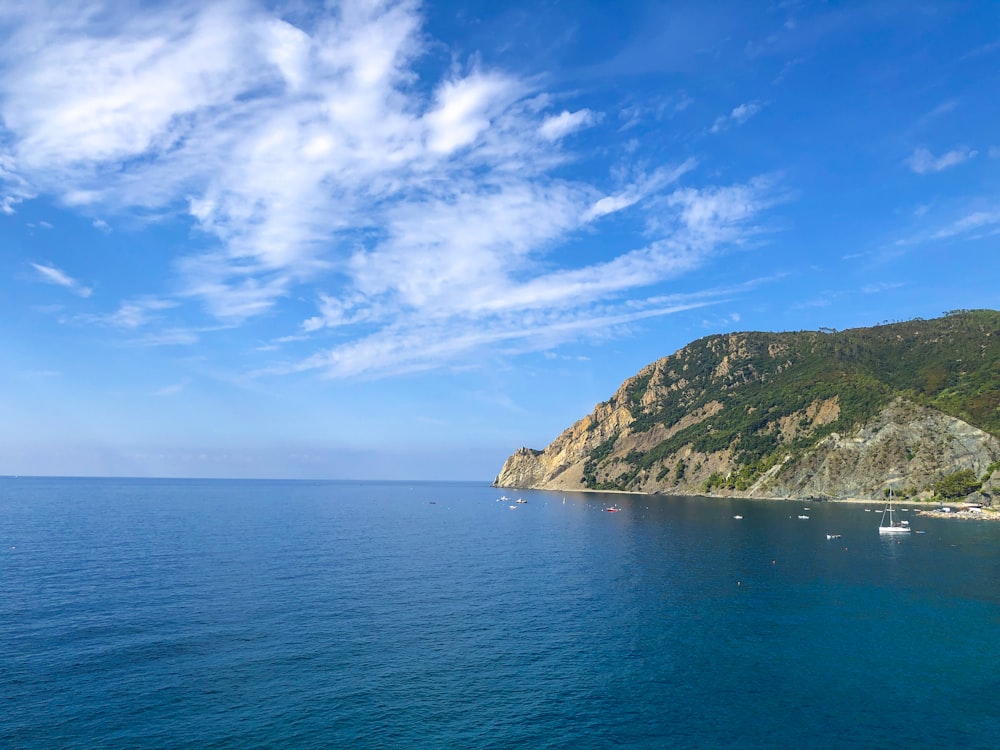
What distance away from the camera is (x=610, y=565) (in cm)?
11456

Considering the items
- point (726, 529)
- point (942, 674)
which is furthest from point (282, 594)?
point (726, 529)

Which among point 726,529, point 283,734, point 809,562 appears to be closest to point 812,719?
point 283,734

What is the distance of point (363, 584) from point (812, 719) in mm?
66549

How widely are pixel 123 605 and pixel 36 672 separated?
→ 2396 centimetres

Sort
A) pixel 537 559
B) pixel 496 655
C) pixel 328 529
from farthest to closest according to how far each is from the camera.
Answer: pixel 328 529, pixel 537 559, pixel 496 655

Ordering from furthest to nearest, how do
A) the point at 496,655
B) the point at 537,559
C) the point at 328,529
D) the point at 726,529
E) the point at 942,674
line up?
the point at 328,529
the point at 726,529
the point at 537,559
the point at 496,655
the point at 942,674

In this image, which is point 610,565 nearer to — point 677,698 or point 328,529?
point 677,698

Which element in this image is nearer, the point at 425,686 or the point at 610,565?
the point at 425,686

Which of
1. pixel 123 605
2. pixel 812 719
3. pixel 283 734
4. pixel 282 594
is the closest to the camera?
pixel 283 734

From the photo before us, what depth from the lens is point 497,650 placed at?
2514 inches

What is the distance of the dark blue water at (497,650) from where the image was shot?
46.9 meters

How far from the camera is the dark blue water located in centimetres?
4688

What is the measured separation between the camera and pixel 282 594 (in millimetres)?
86188

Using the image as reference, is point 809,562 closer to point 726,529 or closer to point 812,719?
point 726,529
